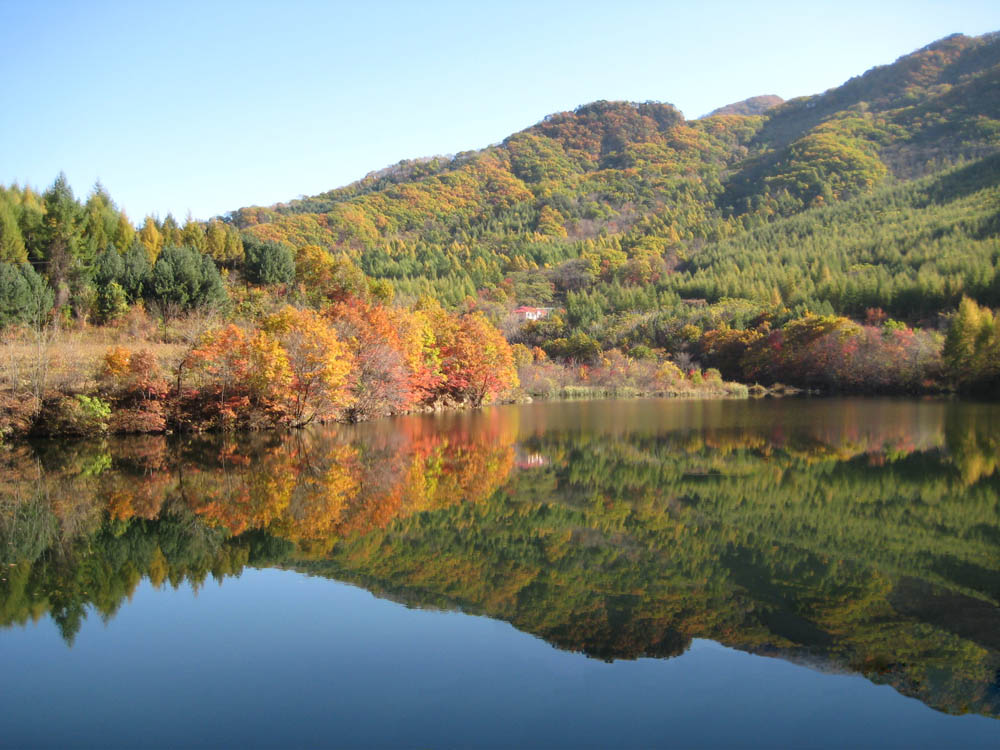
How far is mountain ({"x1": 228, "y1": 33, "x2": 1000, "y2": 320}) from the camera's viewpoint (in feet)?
247

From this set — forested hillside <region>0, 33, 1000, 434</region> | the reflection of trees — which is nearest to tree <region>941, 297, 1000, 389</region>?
forested hillside <region>0, 33, 1000, 434</region>

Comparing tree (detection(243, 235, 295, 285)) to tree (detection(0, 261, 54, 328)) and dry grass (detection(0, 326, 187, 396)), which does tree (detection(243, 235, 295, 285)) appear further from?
tree (detection(0, 261, 54, 328))

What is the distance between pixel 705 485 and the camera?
13516 millimetres

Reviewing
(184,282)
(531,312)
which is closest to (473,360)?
(184,282)

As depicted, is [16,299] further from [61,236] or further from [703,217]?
[703,217]

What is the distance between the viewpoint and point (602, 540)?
9727mm

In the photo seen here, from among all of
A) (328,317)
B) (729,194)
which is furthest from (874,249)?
(328,317)

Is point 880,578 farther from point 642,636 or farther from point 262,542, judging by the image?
point 262,542

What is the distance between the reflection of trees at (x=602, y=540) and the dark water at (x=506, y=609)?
0.05 meters

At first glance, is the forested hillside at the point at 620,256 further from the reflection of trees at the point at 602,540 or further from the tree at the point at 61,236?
the reflection of trees at the point at 602,540

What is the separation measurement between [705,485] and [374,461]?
8.05 meters

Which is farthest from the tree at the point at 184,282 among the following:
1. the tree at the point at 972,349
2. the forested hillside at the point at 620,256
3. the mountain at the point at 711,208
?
the tree at the point at 972,349

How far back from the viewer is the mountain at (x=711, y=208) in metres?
75.2

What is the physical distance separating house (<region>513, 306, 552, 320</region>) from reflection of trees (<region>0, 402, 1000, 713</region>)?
60.2m
